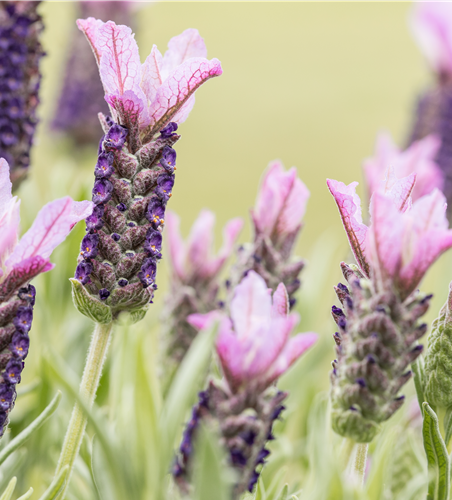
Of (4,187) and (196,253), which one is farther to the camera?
(196,253)

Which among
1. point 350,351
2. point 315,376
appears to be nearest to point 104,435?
point 350,351

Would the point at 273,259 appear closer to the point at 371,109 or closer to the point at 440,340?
the point at 440,340

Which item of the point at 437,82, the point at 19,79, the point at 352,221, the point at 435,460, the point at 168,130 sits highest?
the point at 437,82

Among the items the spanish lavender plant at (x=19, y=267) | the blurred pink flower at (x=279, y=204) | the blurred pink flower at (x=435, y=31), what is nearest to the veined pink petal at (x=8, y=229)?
the spanish lavender plant at (x=19, y=267)

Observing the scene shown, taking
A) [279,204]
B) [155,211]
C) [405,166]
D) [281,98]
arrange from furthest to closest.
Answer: [281,98], [405,166], [279,204], [155,211]

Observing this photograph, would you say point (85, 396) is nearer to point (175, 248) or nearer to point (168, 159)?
point (168, 159)

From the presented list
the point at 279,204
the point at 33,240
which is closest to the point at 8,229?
the point at 33,240
